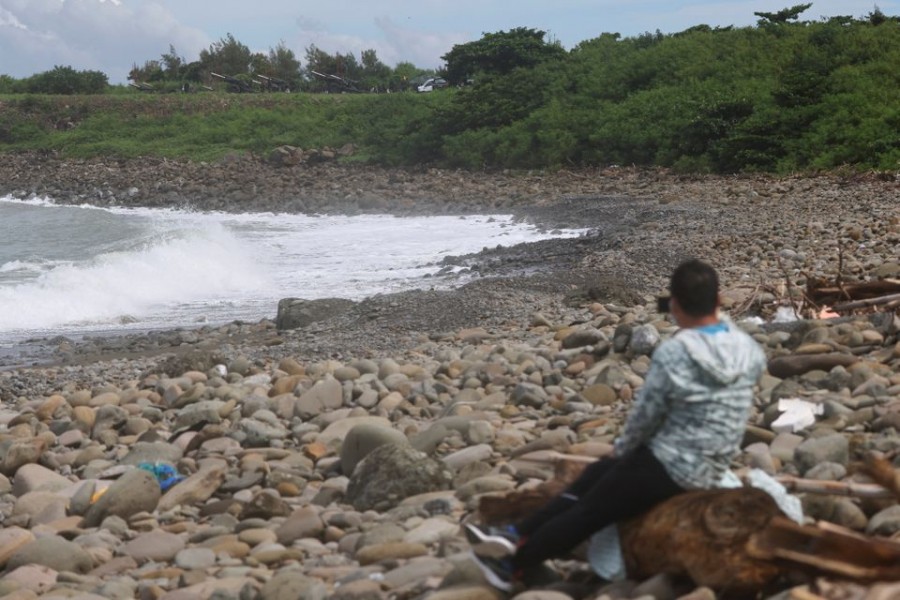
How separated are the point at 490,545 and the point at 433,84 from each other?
52089 millimetres

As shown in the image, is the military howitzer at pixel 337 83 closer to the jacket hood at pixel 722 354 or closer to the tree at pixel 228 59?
the tree at pixel 228 59

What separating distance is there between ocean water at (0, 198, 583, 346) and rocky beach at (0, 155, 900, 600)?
7.74ft

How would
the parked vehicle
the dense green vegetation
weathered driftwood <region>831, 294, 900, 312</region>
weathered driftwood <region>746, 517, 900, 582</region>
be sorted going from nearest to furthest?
weathered driftwood <region>746, 517, 900, 582</region> → weathered driftwood <region>831, 294, 900, 312</region> → the dense green vegetation → the parked vehicle

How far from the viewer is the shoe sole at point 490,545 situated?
423 cm

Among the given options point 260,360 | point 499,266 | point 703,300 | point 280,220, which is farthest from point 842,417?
point 280,220

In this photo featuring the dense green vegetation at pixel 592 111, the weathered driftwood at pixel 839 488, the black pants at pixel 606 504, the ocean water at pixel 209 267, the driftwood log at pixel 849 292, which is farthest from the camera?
the dense green vegetation at pixel 592 111

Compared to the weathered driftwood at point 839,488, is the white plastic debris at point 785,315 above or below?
above

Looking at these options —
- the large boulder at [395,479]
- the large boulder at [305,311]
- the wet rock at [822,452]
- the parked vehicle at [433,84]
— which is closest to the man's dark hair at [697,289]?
the wet rock at [822,452]

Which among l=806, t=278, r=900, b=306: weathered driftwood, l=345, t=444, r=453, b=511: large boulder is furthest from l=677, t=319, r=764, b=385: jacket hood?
l=806, t=278, r=900, b=306: weathered driftwood

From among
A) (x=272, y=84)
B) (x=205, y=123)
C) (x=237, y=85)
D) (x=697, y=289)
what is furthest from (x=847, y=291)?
(x=237, y=85)

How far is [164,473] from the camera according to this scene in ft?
22.4

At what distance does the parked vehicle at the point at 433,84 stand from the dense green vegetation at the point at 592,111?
249 cm

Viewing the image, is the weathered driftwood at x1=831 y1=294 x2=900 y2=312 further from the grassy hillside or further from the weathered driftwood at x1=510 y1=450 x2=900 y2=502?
the grassy hillside

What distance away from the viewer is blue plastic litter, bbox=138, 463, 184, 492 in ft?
22.1
